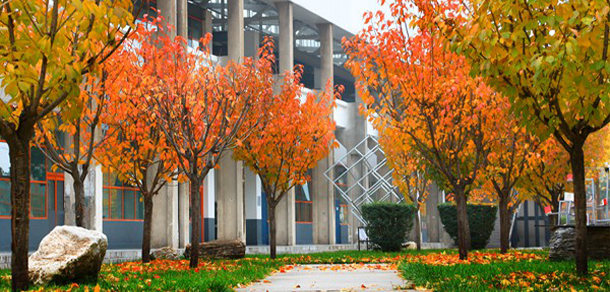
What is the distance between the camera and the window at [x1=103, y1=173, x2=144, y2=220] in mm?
26938

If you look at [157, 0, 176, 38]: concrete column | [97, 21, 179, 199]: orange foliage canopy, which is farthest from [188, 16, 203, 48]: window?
[97, 21, 179, 199]: orange foliage canopy

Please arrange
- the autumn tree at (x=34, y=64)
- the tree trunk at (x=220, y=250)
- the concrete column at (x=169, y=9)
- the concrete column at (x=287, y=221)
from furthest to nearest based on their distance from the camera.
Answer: the concrete column at (x=287, y=221) → the concrete column at (x=169, y=9) → the tree trunk at (x=220, y=250) → the autumn tree at (x=34, y=64)

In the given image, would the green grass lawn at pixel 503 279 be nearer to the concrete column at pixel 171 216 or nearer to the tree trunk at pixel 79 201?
the tree trunk at pixel 79 201

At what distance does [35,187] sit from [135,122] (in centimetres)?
884

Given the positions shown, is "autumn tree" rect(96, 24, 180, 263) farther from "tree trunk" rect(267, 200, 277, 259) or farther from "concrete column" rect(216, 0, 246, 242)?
"concrete column" rect(216, 0, 246, 242)

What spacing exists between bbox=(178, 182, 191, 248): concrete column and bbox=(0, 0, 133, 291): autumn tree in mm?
16909

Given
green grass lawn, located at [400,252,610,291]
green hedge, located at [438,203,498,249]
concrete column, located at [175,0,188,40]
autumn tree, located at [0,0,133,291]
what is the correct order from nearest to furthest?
autumn tree, located at [0,0,133,291] → green grass lawn, located at [400,252,610,291] → concrete column, located at [175,0,188,40] → green hedge, located at [438,203,498,249]

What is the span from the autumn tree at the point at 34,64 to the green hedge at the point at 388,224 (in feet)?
62.9

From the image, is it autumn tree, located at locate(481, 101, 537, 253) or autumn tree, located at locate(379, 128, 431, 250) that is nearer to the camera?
autumn tree, located at locate(481, 101, 537, 253)

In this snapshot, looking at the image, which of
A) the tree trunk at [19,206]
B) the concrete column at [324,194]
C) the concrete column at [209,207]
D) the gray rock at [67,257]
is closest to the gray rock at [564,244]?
the gray rock at [67,257]

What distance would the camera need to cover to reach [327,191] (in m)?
34.8

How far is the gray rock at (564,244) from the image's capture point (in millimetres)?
14438

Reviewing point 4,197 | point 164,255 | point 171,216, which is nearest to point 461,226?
point 164,255

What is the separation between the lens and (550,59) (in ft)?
26.3
